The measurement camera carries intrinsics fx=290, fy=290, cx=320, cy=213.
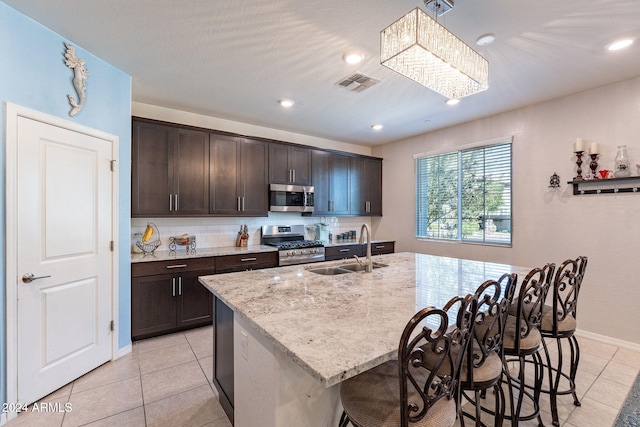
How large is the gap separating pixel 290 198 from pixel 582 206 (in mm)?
3602

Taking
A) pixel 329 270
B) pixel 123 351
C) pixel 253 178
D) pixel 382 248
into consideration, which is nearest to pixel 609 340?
pixel 382 248

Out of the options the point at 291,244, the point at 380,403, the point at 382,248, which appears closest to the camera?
the point at 380,403

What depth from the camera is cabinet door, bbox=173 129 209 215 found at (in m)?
3.55

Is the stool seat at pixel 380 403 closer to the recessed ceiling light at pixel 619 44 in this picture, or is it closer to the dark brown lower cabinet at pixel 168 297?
the dark brown lower cabinet at pixel 168 297

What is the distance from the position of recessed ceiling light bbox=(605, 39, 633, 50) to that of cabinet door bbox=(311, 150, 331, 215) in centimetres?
343

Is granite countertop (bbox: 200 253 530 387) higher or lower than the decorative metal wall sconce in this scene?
lower

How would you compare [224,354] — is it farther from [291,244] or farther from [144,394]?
[291,244]

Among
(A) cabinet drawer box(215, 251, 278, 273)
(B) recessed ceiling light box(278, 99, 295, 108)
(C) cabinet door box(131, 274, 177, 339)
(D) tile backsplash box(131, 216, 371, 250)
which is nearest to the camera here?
(C) cabinet door box(131, 274, 177, 339)

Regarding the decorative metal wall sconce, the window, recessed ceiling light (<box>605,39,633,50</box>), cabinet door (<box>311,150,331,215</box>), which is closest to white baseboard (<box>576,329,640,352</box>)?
the window

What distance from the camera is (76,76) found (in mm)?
2354

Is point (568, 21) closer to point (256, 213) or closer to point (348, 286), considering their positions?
point (348, 286)

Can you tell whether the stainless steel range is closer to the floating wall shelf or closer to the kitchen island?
the kitchen island

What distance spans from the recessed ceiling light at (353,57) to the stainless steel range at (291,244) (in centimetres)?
253

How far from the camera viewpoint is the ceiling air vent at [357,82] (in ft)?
9.48
